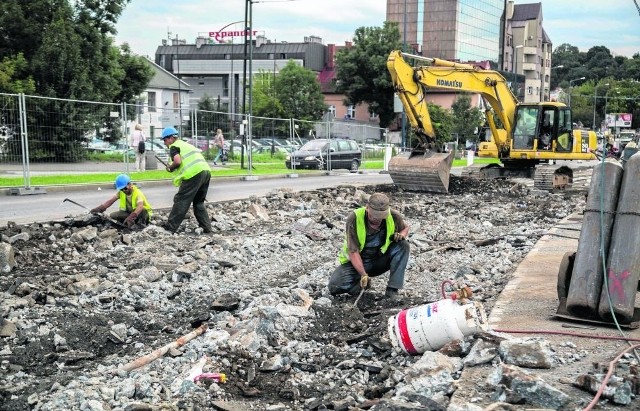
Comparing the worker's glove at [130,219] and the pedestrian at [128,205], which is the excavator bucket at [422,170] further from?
the worker's glove at [130,219]

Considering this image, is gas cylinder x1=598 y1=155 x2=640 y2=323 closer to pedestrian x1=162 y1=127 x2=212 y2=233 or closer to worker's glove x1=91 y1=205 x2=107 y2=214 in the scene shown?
pedestrian x1=162 y1=127 x2=212 y2=233

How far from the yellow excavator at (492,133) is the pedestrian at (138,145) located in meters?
7.65

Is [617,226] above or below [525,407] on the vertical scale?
above

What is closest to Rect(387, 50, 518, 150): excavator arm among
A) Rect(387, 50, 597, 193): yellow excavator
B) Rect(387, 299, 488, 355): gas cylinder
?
Rect(387, 50, 597, 193): yellow excavator

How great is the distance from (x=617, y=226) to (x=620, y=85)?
99647 millimetres

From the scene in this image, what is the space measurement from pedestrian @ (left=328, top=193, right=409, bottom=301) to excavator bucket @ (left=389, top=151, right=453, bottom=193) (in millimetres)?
11145

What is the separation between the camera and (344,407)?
4.67m

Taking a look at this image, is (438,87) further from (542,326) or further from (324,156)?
(542,326)

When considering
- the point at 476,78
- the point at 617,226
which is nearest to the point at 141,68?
the point at 476,78

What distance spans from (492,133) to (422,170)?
497 centimetres

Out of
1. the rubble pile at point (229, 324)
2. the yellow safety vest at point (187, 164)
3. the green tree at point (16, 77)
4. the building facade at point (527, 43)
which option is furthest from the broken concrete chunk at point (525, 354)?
the building facade at point (527, 43)

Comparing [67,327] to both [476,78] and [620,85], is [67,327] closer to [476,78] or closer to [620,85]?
[476,78]

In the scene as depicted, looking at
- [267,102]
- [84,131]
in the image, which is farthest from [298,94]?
[84,131]

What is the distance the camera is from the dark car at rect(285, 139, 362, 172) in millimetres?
30000
